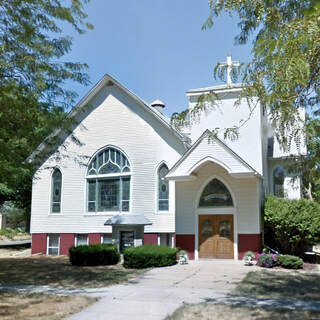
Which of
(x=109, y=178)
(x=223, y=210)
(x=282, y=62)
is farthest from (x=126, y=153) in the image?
(x=282, y=62)

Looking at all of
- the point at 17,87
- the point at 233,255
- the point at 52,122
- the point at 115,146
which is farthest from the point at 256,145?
the point at 17,87

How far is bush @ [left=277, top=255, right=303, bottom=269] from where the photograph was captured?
52.1 feet

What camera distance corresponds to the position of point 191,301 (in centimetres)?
960

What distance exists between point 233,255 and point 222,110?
7.59 meters

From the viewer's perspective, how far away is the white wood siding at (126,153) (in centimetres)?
2042

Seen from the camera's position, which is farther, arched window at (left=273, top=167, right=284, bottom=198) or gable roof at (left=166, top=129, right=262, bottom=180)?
arched window at (left=273, top=167, right=284, bottom=198)

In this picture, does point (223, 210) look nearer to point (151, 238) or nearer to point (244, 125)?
point (151, 238)

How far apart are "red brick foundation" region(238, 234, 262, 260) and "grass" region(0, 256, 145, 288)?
18.6 feet

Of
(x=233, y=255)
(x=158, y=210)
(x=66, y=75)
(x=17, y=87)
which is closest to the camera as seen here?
(x=17, y=87)

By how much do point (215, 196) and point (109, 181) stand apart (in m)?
6.02

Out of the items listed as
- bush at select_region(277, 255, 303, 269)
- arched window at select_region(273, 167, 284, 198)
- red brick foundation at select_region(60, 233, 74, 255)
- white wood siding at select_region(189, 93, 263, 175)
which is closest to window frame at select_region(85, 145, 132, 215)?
red brick foundation at select_region(60, 233, 74, 255)

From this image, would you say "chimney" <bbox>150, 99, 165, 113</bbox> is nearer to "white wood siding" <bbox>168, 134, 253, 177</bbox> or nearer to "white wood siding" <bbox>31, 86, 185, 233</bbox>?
"white wood siding" <bbox>31, 86, 185, 233</bbox>

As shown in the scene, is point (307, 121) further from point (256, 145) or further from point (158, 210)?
point (158, 210)

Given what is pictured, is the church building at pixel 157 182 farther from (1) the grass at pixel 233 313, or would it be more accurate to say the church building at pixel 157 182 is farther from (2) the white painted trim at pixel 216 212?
(1) the grass at pixel 233 313
